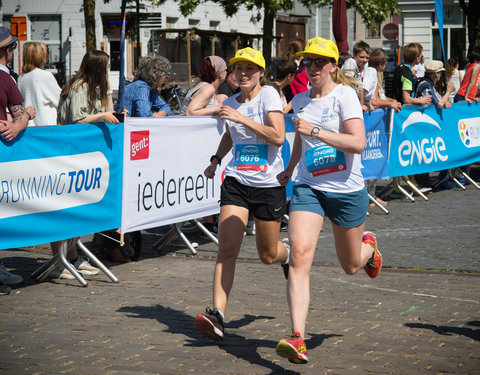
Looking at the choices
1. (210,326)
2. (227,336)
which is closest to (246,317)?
(227,336)

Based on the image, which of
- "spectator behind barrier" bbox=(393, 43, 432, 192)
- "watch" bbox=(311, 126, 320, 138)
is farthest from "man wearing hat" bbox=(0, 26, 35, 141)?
"spectator behind barrier" bbox=(393, 43, 432, 192)

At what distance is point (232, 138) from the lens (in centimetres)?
628

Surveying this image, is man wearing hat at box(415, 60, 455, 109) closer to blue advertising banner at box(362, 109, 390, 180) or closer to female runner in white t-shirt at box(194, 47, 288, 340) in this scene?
blue advertising banner at box(362, 109, 390, 180)

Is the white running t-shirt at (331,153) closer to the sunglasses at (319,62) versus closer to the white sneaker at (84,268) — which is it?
the sunglasses at (319,62)

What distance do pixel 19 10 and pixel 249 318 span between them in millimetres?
41171

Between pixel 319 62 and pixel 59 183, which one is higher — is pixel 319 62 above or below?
above

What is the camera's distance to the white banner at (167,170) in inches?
325

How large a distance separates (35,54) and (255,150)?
3.84 m

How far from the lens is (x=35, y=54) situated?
9047 mm

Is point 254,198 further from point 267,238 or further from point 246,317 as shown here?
point 246,317

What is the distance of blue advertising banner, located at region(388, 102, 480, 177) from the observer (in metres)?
12.8

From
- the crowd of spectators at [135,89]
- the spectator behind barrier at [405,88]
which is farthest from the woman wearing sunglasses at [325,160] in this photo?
the spectator behind barrier at [405,88]

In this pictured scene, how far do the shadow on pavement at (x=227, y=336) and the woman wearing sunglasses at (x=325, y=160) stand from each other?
1.83 ft

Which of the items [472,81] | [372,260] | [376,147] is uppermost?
[472,81]
